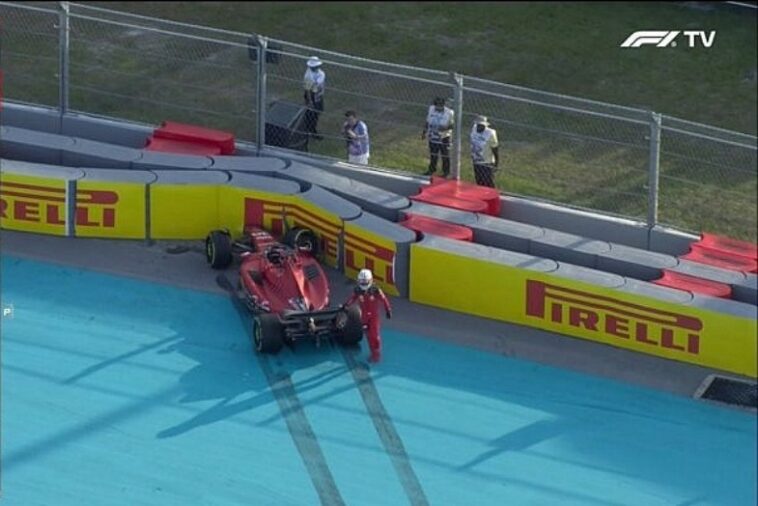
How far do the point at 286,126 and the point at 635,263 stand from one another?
551cm

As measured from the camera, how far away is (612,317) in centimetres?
1931

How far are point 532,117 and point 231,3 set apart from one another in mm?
7335

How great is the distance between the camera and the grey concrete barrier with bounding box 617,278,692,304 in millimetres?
19053

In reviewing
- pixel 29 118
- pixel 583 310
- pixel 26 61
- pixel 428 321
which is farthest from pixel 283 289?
pixel 26 61

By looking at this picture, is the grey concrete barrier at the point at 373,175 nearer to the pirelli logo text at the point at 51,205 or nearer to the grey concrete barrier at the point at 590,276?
the pirelli logo text at the point at 51,205

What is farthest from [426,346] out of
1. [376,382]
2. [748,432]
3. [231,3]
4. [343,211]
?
[231,3]

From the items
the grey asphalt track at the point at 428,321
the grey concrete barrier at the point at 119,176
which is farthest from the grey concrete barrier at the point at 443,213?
the grey concrete barrier at the point at 119,176

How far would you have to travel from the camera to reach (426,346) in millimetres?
19516

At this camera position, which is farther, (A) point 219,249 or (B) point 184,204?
(B) point 184,204

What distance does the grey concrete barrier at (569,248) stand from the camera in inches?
803

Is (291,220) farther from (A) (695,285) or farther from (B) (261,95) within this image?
(A) (695,285)

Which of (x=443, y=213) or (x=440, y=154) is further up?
(x=440, y=154)

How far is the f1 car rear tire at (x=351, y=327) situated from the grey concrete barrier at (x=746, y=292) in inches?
169

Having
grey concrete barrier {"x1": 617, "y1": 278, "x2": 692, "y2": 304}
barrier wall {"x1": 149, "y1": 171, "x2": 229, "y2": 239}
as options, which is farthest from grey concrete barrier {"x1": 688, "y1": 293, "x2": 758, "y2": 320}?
barrier wall {"x1": 149, "y1": 171, "x2": 229, "y2": 239}
